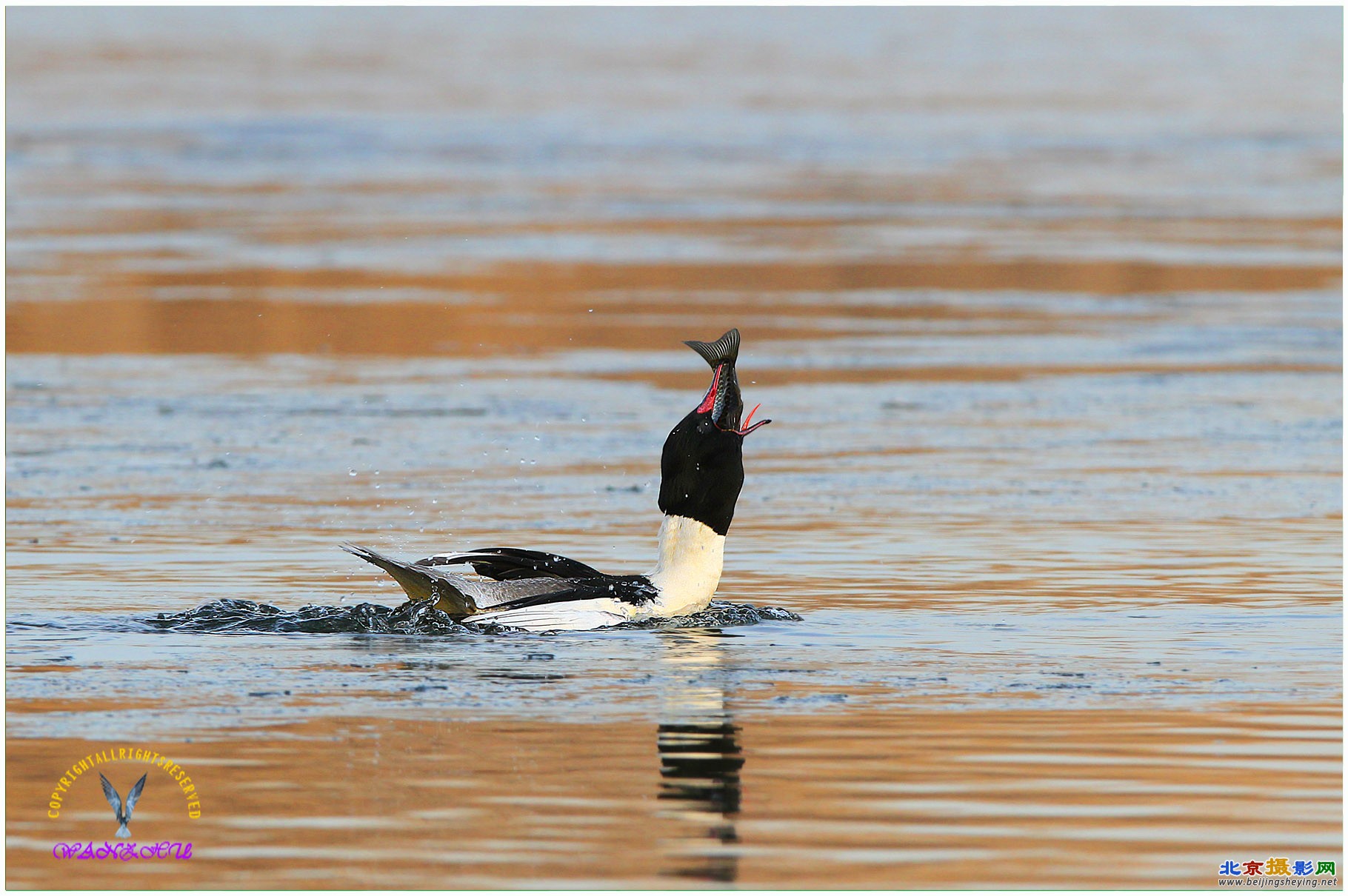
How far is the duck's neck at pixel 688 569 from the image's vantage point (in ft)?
33.4

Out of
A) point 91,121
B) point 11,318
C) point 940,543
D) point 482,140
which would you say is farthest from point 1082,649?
point 91,121

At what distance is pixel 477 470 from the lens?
1425 centimetres

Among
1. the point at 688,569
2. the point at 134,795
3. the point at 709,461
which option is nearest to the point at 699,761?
the point at 134,795

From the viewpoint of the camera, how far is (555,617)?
9.98 meters

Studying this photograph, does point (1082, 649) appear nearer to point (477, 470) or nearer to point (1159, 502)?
point (1159, 502)

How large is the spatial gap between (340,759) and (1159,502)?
21.8ft

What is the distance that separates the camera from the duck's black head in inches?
401

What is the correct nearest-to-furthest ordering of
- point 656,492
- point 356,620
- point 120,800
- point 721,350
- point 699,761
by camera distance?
point 120,800, point 699,761, point 721,350, point 356,620, point 656,492

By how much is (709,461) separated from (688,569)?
0.47 m

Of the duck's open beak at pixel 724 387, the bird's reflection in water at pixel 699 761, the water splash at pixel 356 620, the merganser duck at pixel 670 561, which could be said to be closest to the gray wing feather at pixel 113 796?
the bird's reflection in water at pixel 699 761

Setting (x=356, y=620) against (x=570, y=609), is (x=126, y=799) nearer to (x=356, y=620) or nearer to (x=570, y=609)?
(x=356, y=620)

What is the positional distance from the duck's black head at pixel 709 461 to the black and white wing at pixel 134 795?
10.3 feet

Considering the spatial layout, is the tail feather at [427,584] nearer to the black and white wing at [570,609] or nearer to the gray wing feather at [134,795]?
the black and white wing at [570,609]

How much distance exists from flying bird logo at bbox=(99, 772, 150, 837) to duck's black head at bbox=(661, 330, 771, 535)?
318 cm
